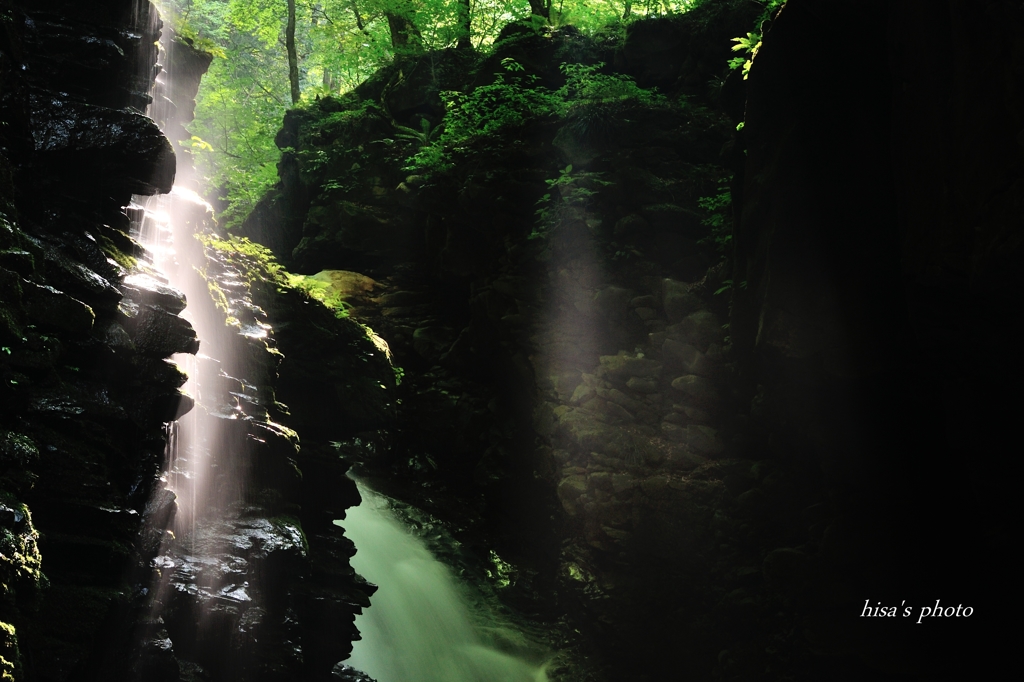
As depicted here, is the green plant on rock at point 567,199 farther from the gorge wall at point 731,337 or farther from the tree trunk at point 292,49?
the tree trunk at point 292,49

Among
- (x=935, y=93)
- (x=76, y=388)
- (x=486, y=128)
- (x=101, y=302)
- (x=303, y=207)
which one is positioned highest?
(x=486, y=128)

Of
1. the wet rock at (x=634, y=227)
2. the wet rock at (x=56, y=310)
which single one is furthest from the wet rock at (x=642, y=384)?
the wet rock at (x=56, y=310)

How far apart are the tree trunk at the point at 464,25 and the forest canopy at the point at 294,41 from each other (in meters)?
0.03

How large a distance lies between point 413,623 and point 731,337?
22.2 feet

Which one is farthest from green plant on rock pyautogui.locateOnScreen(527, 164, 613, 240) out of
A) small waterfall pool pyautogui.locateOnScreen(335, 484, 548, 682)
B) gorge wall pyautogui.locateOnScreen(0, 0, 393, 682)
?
small waterfall pool pyautogui.locateOnScreen(335, 484, 548, 682)

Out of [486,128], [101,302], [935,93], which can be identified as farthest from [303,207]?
[935,93]

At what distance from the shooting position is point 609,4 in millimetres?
20375

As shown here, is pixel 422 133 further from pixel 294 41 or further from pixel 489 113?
pixel 294 41

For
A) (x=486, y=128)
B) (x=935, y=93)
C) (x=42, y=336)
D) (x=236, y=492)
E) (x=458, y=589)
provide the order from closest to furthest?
1. (x=42, y=336)
2. (x=935, y=93)
3. (x=236, y=492)
4. (x=458, y=589)
5. (x=486, y=128)

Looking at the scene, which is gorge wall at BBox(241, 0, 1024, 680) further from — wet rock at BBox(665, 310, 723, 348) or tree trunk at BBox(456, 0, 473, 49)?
tree trunk at BBox(456, 0, 473, 49)

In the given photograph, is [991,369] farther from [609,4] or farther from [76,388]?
[609,4]

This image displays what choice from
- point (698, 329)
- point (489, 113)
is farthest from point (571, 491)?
point (489, 113)

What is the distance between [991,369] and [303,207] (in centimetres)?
1789

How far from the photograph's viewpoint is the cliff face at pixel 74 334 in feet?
15.9
